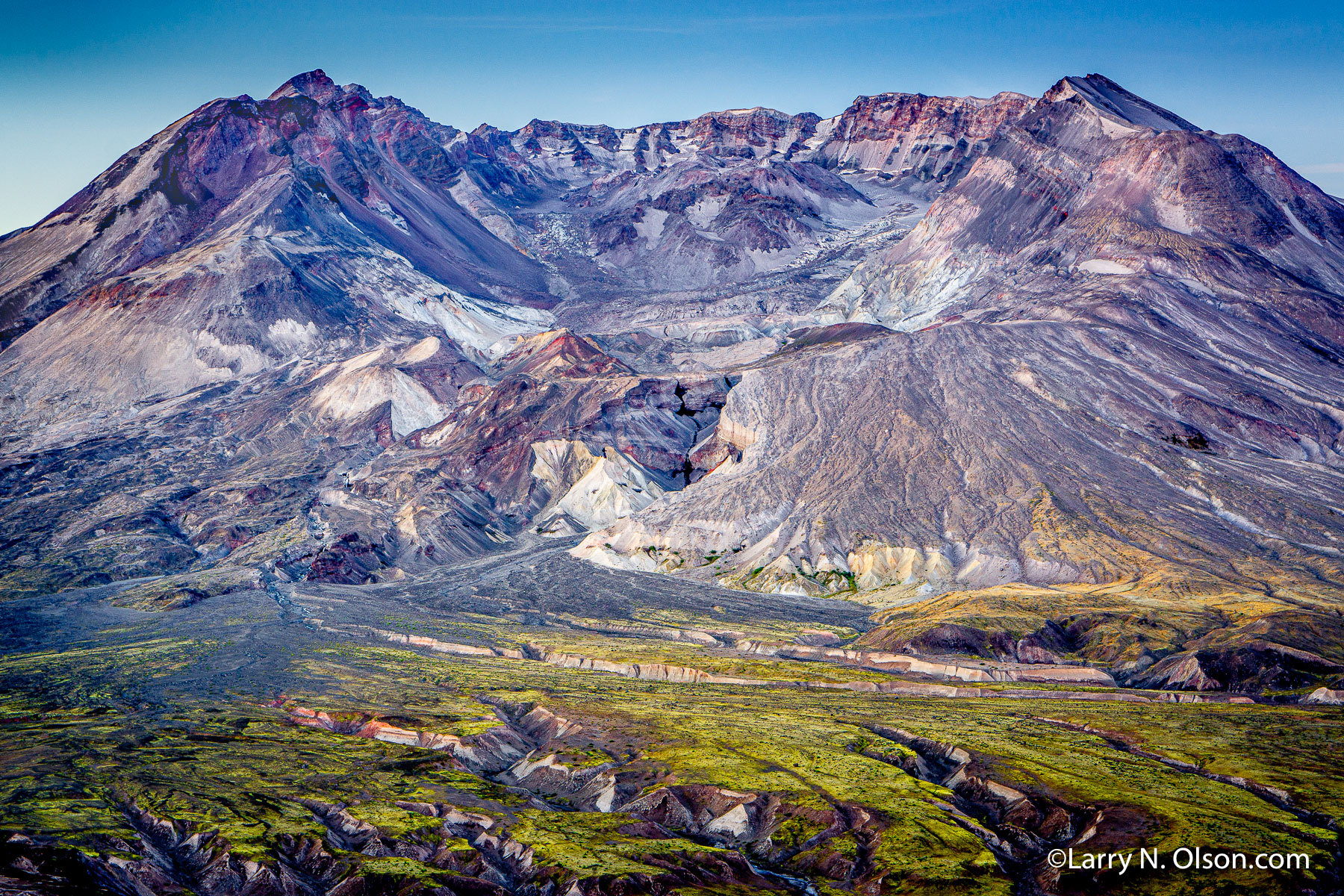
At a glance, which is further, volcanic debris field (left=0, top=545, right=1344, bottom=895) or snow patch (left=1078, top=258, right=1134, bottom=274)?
snow patch (left=1078, top=258, right=1134, bottom=274)

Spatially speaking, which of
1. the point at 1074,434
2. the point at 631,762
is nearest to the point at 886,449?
the point at 1074,434

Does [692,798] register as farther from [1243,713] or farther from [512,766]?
[1243,713]

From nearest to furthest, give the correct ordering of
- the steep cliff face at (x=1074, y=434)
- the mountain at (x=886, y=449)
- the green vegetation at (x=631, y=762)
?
the green vegetation at (x=631, y=762)
the mountain at (x=886, y=449)
the steep cliff face at (x=1074, y=434)

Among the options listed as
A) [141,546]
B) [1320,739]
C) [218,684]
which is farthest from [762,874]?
[141,546]

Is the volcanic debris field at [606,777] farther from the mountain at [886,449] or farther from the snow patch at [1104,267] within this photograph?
the snow patch at [1104,267]

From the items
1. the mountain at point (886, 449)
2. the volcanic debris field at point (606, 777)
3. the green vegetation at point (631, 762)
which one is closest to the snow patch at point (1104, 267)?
the mountain at point (886, 449)

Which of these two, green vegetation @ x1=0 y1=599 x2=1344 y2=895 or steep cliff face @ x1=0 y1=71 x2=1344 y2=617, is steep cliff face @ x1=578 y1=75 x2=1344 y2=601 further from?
green vegetation @ x1=0 y1=599 x2=1344 y2=895

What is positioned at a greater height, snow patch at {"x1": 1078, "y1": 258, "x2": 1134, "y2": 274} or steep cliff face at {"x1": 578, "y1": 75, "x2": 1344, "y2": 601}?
snow patch at {"x1": 1078, "y1": 258, "x2": 1134, "y2": 274}

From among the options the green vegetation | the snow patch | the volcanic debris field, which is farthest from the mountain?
the green vegetation

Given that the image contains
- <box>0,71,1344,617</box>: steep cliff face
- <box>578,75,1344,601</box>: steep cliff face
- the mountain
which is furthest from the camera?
<box>0,71,1344,617</box>: steep cliff face

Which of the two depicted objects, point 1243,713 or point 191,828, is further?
point 1243,713

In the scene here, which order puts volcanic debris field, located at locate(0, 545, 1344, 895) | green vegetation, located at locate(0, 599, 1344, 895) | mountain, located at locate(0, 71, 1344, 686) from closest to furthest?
1. volcanic debris field, located at locate(0, 545, 1344, 895)
2. green vegetation, located at locate(0, 599, 1344, 895)
3. mountain, located at locate(0, 71, 1344, 686)
